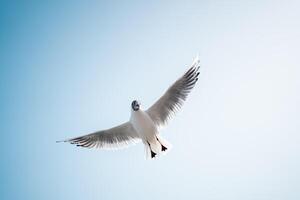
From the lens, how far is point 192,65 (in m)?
14.0

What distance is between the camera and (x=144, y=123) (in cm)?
1369

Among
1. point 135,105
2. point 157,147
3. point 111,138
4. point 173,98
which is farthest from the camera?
point 111,138

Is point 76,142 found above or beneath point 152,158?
above

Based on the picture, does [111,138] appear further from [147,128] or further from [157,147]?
[157,147]

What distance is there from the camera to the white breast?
13.7 m

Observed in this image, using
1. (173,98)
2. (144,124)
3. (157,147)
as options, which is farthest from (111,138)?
(173,98)

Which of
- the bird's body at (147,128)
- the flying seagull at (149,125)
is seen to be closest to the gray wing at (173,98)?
the flying seagull at (149,125)

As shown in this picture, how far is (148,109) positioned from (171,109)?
0.56 m

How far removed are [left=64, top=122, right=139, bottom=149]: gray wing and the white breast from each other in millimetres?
489

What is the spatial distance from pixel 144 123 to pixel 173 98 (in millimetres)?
997

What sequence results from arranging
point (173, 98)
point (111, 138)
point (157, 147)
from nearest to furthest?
point (157, 147) < point (173, 98) < point (111, 138)

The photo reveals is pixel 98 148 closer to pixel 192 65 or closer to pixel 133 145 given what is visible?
pixel 133 145

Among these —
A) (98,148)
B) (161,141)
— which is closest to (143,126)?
(161,141)

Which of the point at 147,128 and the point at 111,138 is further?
the point at 111,138
